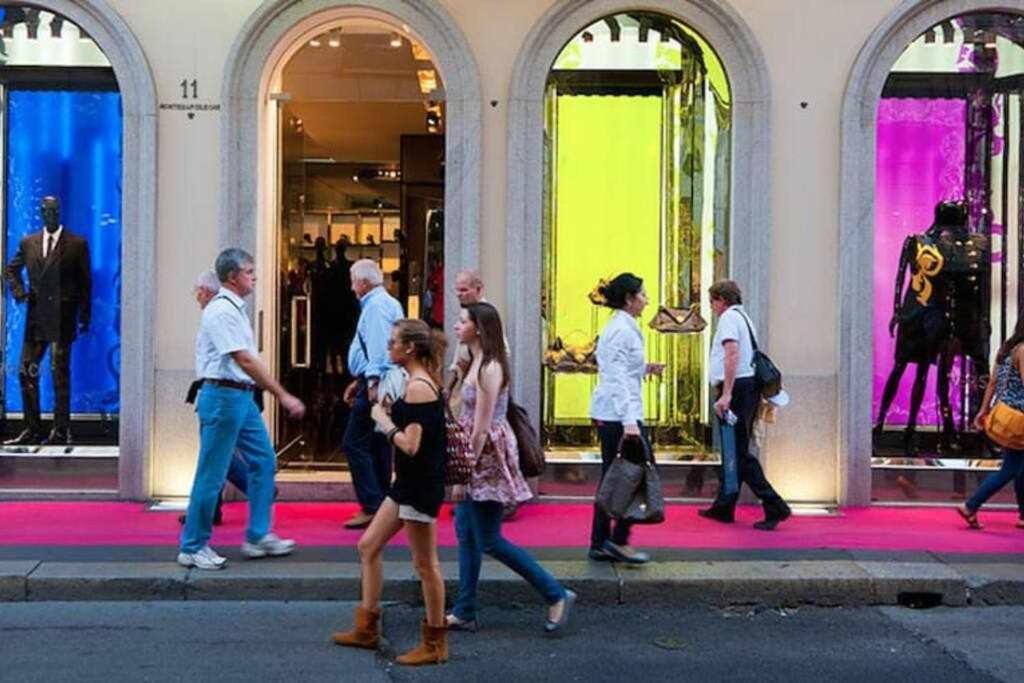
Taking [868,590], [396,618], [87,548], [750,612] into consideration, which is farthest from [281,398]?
[868,590]

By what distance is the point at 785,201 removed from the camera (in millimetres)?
10125

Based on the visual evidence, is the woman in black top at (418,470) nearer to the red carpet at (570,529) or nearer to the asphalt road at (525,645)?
the asphalt road at (525,645)

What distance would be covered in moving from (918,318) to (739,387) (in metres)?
2.44

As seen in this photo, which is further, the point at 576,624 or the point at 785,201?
the point at 785,201

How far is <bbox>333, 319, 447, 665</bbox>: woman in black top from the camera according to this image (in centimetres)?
595

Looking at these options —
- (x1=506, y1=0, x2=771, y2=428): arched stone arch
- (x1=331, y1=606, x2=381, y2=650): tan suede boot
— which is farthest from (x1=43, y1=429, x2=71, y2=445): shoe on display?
(x1=331, y1=606, x2=381, y2=650): tan suede boot

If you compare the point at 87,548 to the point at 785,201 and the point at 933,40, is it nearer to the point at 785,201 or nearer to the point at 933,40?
the point at 785,201

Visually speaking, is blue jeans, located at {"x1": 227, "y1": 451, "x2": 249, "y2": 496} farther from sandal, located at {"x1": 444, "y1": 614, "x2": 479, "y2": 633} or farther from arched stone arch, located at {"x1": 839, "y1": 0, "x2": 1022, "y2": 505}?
arched stone arch, located at {"x1": 839, "y1": 0, "x2": 1022, "y2": 505}

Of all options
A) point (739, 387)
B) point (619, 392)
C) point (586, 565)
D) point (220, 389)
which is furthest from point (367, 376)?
point (739, 387)

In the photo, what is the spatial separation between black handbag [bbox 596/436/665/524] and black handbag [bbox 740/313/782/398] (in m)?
1.98

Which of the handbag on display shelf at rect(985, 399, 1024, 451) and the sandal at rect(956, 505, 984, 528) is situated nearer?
the handbag on display shelf at rect(985, 399, 1024, 451)

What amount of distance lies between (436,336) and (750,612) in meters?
2.75

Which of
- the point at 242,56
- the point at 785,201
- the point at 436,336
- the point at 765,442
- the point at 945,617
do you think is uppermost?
the point at 242,56

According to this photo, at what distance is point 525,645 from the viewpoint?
662 centimetres
